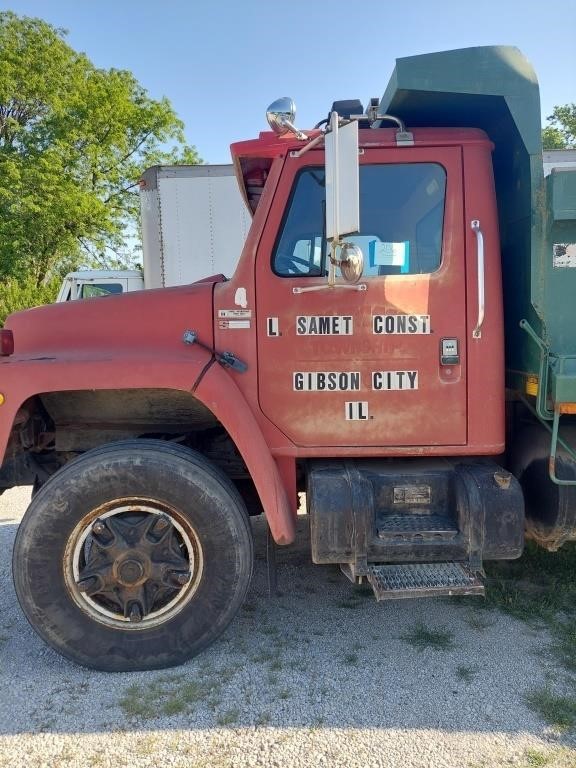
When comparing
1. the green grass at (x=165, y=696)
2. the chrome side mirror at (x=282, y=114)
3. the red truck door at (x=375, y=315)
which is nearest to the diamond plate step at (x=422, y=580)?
the red truck door at (x=375, y=315)

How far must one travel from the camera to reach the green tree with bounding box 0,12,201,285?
19.2m

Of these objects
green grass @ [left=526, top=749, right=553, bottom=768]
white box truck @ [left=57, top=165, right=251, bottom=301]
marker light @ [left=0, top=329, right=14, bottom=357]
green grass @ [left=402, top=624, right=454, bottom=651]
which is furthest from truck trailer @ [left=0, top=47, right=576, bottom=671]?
white box truck @ [left=57, top=165, right=251, bottom=301]

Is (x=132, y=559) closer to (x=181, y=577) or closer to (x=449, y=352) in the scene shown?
(x=181, y=577)

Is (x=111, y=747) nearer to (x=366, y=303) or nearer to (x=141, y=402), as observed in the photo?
(x=141, y=402)

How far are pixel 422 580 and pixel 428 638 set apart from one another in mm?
526

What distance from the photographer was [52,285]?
61.4 feet

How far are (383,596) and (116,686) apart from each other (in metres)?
1.39

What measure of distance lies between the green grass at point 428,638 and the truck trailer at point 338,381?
467mm

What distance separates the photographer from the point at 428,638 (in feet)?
Answer: 10.5

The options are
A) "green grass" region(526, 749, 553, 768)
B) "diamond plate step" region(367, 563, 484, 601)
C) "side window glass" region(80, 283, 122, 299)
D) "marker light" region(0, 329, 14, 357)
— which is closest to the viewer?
"green grass" region(526, 749, 553, 768)

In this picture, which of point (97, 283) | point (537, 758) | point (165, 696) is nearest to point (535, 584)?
point (537, 758)

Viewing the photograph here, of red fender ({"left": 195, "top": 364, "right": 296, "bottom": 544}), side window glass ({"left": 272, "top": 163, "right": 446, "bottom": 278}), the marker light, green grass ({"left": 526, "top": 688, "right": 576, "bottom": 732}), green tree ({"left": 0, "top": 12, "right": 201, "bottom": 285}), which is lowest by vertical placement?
green grass ({"left": 526, "top": 688, "right": 576, "bottom": 732})

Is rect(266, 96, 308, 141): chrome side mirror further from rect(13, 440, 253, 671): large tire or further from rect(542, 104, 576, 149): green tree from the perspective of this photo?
rect(542, 104, 576, 149): green tree

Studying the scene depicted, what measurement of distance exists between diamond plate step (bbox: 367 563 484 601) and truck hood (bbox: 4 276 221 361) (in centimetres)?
153
